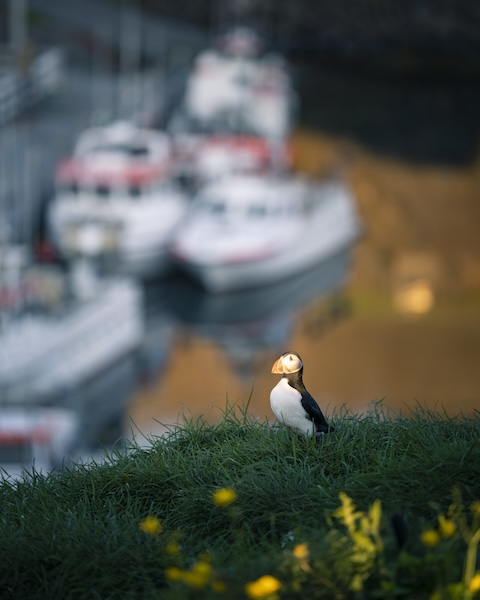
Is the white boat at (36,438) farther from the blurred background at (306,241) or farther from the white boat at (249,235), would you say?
the white boat at (249,235)

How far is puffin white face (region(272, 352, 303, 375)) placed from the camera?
4.00 metres

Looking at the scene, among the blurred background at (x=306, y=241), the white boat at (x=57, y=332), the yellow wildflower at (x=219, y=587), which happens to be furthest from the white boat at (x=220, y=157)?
the yellow wildflower at (x=219, y=587)

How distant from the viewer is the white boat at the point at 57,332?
1747cm

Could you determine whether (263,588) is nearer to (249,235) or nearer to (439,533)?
(439,533)

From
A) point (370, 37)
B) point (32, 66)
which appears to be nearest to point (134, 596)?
point (32, 66)

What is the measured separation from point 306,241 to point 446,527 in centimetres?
2476

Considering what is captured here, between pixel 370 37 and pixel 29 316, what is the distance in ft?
112

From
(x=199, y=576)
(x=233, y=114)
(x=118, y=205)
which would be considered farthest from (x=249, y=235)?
(x=199, y=576)

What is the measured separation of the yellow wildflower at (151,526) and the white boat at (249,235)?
71.4 ft

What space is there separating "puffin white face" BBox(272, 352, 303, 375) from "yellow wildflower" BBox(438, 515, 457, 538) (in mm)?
738

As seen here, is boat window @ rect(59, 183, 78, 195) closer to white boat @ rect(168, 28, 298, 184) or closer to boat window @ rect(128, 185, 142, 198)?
boat window @ rect(128, 185, 142, 198)

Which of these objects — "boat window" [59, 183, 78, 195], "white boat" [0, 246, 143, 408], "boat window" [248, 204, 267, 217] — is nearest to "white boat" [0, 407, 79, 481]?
"white boat" [0, 246, 143, 408]

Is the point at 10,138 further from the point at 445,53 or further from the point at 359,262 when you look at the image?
the point at 445,53

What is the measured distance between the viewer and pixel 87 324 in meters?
19.7
